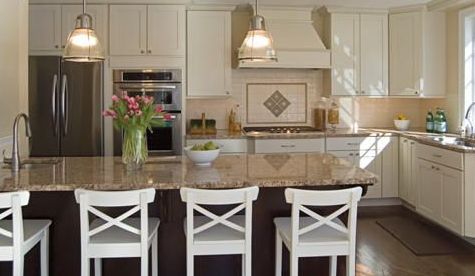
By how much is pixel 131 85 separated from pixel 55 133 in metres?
0.94

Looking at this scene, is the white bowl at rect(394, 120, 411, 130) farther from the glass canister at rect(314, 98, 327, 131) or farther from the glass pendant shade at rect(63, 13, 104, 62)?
the glass pendant shade at rect(63, 13, 104, 62)

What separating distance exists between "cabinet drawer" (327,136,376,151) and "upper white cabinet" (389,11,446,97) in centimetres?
75

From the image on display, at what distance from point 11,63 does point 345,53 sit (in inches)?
146

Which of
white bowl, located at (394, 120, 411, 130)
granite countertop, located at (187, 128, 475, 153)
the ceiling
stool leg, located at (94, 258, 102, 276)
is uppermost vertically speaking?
the ceiling

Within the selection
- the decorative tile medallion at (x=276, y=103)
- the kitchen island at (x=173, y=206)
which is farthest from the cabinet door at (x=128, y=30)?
the kitchen island at (x=173, y=206)

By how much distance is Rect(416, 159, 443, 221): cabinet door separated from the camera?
4625 mm

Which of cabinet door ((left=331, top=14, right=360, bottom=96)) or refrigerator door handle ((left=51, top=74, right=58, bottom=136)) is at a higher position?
cabinet door ((left=331, top=14, right=360, bottom=96))

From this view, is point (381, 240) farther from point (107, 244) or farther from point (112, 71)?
point (112, 71)

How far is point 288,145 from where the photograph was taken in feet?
17.4

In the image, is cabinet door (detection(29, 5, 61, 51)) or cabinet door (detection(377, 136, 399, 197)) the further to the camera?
cabinet door (detection(377, 136, 399, 197))

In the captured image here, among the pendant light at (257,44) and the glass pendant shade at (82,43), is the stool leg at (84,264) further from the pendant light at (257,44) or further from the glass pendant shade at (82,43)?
the pendant light at (257,44)

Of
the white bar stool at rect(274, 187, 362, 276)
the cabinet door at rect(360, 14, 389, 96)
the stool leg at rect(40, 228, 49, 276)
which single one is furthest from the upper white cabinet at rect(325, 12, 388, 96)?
the stool leg at rect(40, 228, 49, 276)

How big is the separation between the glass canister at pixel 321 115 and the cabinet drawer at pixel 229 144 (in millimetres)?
1134

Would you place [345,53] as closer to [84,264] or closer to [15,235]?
[84,264]
